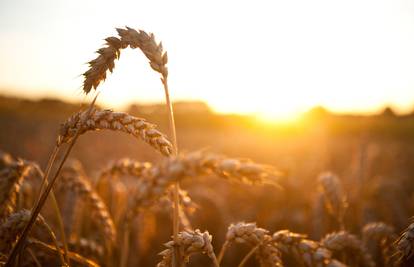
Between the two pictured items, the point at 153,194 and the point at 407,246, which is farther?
the point at 407,246

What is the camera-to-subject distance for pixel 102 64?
5.35 ft

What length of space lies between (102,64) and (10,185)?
886 mm

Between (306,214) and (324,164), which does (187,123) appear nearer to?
(324,164)

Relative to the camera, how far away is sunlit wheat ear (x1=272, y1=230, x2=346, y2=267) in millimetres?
1514

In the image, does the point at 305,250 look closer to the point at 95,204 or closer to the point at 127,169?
the point at 127,169

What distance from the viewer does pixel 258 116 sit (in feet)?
107

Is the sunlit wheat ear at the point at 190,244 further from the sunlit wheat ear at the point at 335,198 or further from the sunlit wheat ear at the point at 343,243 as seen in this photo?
the sunlit wheat ear at the point at 335,198

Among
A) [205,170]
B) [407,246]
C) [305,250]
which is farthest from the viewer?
[305,250]

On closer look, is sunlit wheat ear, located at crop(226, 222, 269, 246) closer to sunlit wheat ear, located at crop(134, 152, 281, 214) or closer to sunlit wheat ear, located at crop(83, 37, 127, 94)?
sunlit wheat ear, located at crop(134, 152, 281, 214)

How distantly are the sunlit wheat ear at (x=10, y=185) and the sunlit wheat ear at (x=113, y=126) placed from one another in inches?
22.0

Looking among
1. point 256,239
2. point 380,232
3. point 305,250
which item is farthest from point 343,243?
point 380,232

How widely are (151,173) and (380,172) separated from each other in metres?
9.49

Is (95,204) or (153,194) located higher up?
(153,194)

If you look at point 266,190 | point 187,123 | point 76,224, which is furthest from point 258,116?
point 76,224
